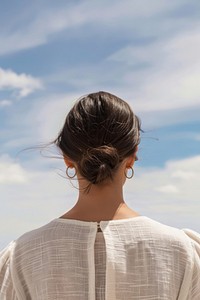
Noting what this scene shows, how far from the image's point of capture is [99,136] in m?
3.29

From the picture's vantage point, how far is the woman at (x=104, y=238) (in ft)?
10.8

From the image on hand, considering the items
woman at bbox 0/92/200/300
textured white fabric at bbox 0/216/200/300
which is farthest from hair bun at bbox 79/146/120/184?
textured white fabric at bbox 0/216/200/300

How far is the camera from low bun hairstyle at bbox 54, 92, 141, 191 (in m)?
3.26

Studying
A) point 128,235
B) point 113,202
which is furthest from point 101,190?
point 128,235

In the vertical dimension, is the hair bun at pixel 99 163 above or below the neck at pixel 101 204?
above

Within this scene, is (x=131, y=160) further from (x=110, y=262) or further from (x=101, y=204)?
(x=110, y=262)

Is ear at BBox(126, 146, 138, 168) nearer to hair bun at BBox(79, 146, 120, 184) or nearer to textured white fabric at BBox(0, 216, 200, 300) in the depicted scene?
hair bun at BBox(79, 146, 120, 184)

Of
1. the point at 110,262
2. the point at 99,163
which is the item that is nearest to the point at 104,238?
the point at 110,262

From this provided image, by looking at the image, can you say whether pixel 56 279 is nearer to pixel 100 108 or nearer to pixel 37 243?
pixel 37 243

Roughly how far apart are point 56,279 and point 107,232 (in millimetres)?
359

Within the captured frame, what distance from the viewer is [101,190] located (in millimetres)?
3289

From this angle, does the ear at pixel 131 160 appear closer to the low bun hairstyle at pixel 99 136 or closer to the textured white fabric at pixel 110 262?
the low bun hairstyle at pixel 99 136

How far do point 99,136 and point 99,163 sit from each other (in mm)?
137

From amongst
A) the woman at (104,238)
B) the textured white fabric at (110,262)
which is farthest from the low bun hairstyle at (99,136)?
the textured white fabric at (110,262)
